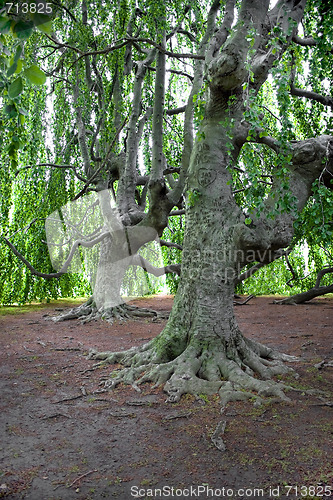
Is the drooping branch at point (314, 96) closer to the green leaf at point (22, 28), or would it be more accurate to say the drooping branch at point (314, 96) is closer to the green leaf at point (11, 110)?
the green leaf at point (11, 110)

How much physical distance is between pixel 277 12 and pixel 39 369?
4.24 meters

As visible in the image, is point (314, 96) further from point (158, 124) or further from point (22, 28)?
point (22, 28)

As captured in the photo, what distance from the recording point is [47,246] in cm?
841

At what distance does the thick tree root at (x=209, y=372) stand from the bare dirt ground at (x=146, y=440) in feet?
0.33

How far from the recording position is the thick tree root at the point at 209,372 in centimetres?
323

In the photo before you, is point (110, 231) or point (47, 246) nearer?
point (110, 231)

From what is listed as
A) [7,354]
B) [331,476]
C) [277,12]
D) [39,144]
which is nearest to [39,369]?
[7,354]

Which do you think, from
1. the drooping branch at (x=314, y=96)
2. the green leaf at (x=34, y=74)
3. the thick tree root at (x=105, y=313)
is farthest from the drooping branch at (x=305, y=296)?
the green leaf at (x=34, y=74)

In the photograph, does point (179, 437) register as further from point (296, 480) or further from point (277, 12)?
point (277, 12)

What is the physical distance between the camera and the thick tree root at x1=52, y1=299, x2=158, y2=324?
7.00 meters

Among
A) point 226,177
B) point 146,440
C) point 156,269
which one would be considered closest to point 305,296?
point 156,269

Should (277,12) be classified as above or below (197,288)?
above

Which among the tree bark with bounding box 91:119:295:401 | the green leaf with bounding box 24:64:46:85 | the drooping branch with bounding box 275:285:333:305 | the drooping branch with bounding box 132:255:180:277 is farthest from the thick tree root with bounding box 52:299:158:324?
the green leaf with bounding box 24:64:46:85

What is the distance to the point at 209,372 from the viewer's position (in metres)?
3.50
